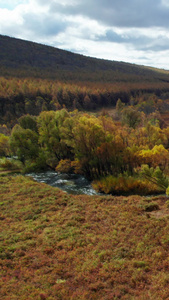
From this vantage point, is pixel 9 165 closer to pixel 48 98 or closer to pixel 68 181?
pixel 68 181

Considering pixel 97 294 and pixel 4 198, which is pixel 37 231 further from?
pixel 4 198

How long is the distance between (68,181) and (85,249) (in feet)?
87.1

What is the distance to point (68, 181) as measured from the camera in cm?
4459

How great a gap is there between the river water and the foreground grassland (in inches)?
331

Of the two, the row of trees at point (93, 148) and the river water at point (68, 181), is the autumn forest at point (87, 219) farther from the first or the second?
the river water at point (68, 181)

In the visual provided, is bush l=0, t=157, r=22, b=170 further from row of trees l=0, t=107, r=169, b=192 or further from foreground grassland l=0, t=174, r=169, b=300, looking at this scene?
foreground grassland l=0, t=174, r=169, b=300

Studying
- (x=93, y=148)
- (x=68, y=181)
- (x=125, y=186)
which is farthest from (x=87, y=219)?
(x=68, y=181)

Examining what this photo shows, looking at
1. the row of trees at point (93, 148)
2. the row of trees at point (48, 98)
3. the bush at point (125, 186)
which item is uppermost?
the row of trees at point (48, 98)

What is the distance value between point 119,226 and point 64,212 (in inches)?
311

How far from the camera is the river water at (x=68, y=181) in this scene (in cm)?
3884

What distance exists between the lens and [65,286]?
46.1 feet

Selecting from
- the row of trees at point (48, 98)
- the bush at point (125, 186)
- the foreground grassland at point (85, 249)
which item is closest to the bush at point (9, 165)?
the bush at point (125, 186)

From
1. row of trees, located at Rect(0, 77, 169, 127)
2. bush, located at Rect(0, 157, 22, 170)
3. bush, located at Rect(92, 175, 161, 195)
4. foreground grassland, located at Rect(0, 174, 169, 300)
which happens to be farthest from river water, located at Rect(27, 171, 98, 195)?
row of trees, located at Rect(0, 77, 169, 127)

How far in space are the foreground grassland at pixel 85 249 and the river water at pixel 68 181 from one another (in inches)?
331
